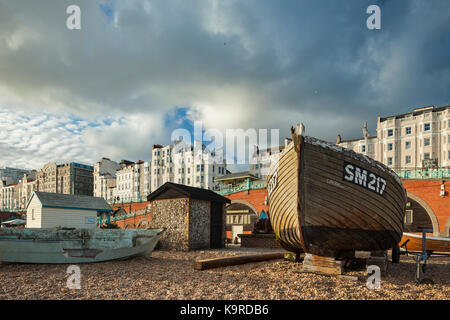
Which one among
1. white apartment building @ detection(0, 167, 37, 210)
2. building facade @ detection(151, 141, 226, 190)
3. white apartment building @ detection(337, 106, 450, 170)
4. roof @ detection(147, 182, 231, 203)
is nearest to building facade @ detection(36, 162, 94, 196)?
white apartment building @ detection(0, 167, 37, 210)

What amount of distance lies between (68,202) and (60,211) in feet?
3.31

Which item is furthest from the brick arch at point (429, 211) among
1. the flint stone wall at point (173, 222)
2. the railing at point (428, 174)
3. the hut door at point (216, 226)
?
the flint stone wall at point (173, 222)

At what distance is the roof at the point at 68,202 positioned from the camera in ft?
83.9

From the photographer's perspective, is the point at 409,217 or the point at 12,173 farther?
the point at 12,173

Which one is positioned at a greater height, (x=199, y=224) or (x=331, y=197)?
(x=331, y=197)

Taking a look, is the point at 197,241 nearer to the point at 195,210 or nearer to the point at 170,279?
the point at 195,210

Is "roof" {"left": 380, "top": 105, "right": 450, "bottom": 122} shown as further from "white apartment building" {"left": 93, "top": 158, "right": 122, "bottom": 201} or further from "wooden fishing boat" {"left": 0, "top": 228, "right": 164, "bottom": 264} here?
"white apartment building" {"left": 93, "top": 158, "right": 122, "bottom": 201}

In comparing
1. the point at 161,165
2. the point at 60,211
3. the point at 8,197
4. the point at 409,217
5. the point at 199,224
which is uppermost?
the point at 161,165

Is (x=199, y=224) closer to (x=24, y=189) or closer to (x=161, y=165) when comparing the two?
(x=161, y=165)

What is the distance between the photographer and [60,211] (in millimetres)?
26203

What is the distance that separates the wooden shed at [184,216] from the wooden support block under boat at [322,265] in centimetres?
881

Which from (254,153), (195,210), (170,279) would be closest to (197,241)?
(195,210)

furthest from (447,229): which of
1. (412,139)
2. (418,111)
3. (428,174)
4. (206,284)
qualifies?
(418,111)

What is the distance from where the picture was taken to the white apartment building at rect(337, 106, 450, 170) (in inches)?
2087
